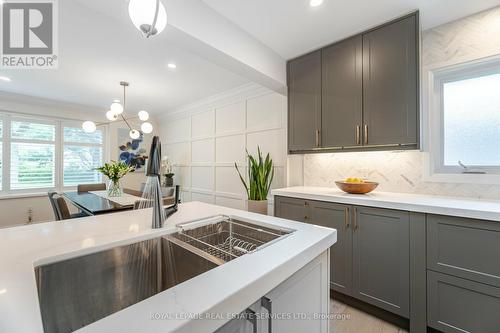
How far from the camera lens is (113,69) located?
9.57 ft

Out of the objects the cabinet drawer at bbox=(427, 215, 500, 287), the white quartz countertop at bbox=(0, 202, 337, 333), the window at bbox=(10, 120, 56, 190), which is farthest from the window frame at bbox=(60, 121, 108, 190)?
the cabinet drawer at bbox=(427, 215, 500, 287)

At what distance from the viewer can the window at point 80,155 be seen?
4664mm

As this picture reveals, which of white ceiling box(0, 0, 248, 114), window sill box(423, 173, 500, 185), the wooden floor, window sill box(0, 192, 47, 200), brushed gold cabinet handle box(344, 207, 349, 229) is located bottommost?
the wooden floor

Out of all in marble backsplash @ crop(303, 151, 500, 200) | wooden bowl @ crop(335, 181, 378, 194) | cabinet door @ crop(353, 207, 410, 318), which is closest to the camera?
cabinet door @ crop(353, 207, 410, 318)

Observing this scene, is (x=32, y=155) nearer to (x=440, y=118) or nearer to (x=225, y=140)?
(x=225, y=140)

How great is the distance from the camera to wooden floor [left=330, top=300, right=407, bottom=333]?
1617 mm

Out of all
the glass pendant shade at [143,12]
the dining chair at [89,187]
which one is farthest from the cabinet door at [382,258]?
the dining chair at [89,187]

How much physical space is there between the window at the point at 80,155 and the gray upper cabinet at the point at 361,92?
4.70 m

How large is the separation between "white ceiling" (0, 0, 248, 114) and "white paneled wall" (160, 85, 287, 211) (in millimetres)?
331

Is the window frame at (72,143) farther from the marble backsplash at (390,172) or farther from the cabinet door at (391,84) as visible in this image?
the cabinet door at (391,84)

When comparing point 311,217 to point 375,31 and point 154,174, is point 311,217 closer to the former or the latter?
point 154,174

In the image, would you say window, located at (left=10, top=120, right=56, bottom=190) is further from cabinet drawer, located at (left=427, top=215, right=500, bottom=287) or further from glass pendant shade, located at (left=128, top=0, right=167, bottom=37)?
cabinet drawer, located at (left=427, top=215, right=500, bottom=287)

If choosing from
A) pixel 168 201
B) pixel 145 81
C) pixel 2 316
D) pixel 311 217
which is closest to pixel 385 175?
pixel 311 217

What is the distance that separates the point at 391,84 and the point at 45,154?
20.2ft
